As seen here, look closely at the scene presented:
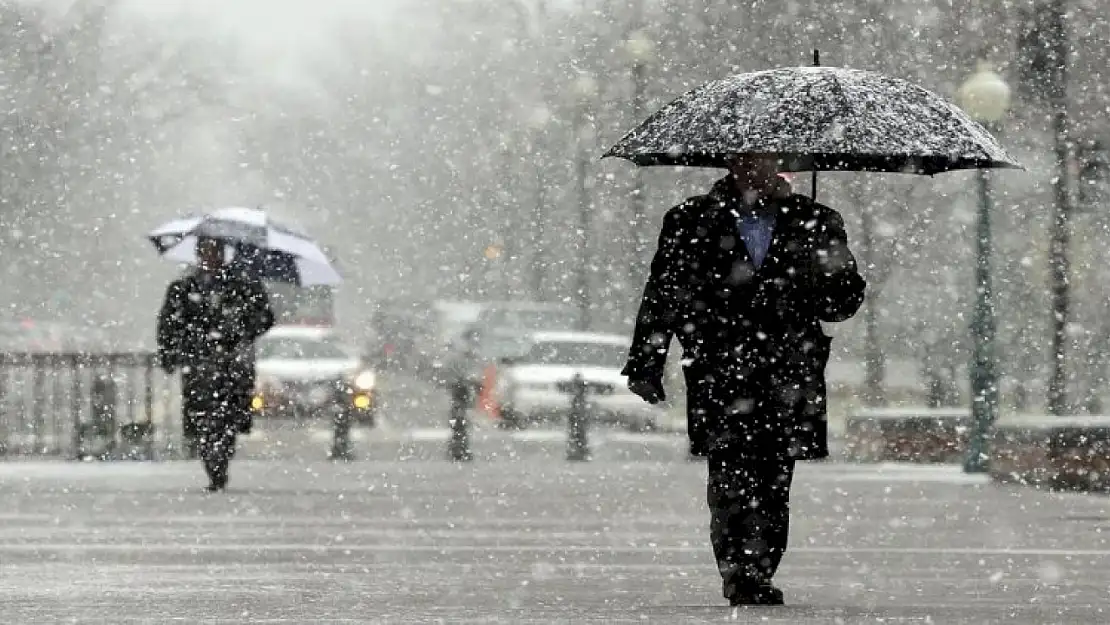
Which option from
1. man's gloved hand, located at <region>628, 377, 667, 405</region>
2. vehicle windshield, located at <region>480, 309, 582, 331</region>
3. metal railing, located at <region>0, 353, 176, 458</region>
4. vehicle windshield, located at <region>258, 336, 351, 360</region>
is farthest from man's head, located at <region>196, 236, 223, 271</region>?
vehicle windshield, located at <region>480, 309, 582, 331</region>

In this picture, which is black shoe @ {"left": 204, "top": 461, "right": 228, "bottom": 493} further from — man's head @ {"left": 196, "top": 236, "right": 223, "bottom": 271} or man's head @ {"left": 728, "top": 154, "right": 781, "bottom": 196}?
man's head @ {"left": 728, "top": 154, "right": 781, "bottom": 196}

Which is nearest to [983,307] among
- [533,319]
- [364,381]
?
[364,381]

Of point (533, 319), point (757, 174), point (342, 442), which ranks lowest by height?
point (342, 442)

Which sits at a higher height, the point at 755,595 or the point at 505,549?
the point at 755,595

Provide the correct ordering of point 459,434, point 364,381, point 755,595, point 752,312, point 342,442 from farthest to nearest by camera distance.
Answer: point 364,381, point 342,442, point 459,434, point 755,595, point 752,312

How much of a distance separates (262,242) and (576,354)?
13057 mm

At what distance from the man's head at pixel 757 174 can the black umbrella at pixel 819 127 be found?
46mm

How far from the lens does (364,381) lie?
29.0m

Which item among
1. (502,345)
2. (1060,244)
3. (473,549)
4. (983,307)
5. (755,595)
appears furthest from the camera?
(502,345)

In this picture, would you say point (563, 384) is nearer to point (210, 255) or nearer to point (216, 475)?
point (216, 475)

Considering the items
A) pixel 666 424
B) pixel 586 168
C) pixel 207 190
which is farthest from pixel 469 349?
pixel 207 190

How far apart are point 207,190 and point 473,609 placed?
91.5 meters

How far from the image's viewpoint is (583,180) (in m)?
41.0

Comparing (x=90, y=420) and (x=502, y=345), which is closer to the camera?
(x=90, y=420)
